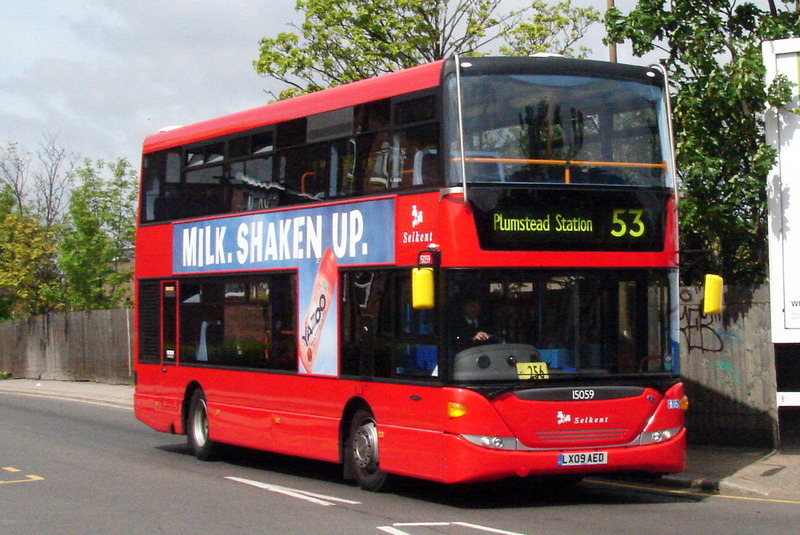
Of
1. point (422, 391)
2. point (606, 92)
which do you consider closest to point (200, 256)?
point (422, 391)

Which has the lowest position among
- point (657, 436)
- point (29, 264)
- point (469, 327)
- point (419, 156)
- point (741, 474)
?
point (741, 474)

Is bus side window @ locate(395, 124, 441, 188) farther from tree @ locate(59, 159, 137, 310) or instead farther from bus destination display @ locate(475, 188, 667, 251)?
tree @ locate(59, 159, 137, 310)

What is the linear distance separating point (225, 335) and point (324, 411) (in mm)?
2897

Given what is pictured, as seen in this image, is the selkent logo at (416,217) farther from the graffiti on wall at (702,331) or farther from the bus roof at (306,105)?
the graffiti on wall at (702,331)

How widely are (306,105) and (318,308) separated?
247 centimetres

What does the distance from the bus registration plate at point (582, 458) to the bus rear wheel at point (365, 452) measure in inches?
87.6

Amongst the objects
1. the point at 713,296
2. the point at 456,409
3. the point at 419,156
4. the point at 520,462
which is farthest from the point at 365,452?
the point at 713,296

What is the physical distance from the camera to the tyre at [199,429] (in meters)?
16.3

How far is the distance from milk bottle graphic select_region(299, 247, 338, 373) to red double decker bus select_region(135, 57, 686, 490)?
29 millimetres

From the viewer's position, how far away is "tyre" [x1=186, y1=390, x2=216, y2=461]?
16312 mm

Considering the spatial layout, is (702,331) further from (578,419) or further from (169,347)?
(169,347)

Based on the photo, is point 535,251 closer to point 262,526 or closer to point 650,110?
point 650,110

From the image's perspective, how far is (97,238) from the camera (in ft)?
124

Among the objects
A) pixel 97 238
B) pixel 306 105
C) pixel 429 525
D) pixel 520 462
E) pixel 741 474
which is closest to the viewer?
pixel 429 525
